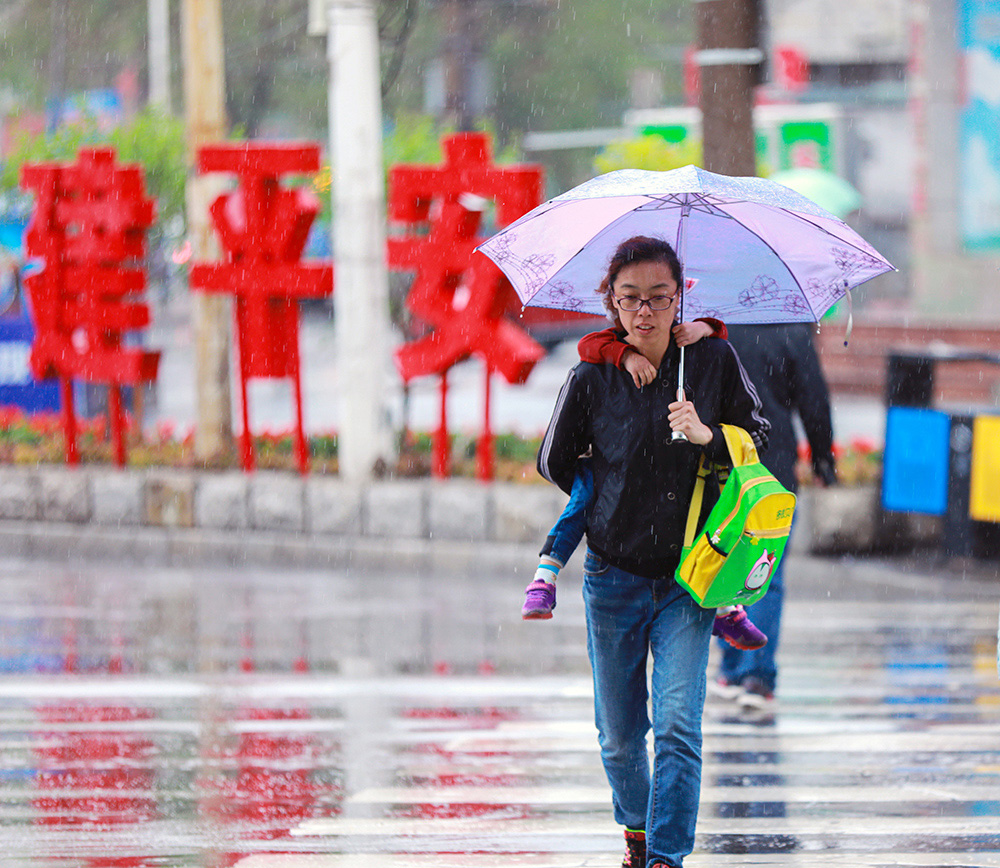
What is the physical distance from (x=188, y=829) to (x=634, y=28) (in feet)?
136

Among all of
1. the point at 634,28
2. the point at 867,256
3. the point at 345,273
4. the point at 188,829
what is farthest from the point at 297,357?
the point at 634,28

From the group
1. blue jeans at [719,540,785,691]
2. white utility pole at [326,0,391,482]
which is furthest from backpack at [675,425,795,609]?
white utility pole at [326,0,391,482]

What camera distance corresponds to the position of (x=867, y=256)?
4594 mm

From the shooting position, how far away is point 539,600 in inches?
175

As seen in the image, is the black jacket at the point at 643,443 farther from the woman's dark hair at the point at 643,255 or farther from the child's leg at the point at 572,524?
the woman's dark hair at the point at 643,255

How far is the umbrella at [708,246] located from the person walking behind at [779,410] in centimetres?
184

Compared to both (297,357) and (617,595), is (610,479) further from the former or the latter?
(297,357)

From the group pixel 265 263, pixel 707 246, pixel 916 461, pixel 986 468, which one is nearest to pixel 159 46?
pixel 265 263

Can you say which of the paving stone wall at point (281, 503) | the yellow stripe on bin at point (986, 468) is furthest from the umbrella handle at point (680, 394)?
the paving stone wall at point (281, 503)

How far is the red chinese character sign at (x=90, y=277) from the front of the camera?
40.9 feet

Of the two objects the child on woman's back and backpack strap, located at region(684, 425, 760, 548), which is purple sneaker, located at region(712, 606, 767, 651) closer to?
the child on woman's back

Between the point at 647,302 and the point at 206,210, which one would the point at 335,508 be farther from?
the point at 647,302

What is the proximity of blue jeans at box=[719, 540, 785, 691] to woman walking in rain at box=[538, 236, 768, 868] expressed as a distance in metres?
2.41

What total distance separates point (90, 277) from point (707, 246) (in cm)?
875
